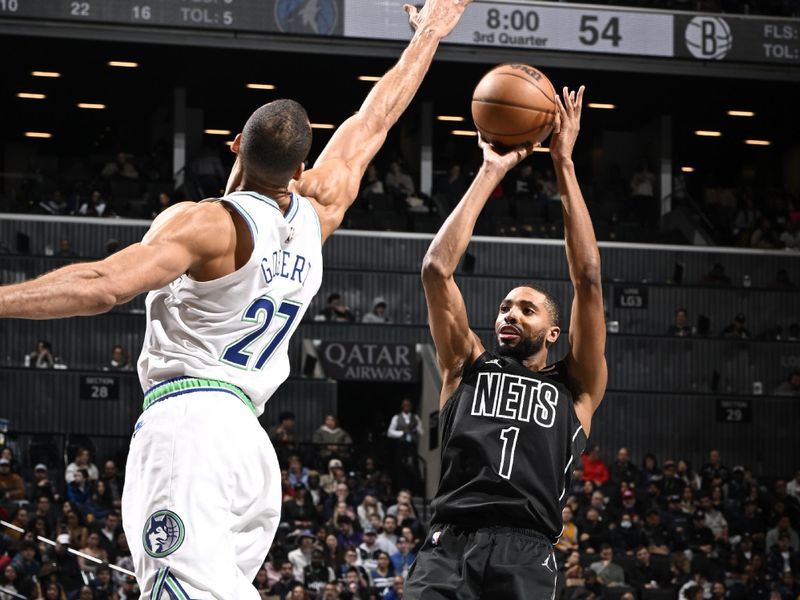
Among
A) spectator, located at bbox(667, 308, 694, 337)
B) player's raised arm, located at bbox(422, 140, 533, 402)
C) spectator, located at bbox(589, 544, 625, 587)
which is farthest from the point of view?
spectator, located at bbox(667, 308, 694, 337)

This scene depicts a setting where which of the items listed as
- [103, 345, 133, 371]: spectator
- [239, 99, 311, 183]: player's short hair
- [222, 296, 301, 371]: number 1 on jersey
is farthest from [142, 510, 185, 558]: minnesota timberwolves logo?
[103, 345, 133, 371]: spectator

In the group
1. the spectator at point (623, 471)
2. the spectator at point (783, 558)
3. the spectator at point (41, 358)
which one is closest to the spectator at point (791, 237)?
the spectator at point (623, 471)

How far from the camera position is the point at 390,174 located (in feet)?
75.6

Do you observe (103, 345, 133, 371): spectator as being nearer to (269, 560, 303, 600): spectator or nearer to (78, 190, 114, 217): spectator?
(78, 190, 114, 217): spectator

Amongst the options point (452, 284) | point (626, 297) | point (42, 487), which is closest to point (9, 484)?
point (42, 487)

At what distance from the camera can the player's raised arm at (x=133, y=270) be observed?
2.93m

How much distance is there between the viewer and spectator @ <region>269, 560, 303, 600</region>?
41.8ft

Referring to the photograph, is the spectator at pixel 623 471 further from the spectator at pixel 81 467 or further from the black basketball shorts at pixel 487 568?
the black basketball shorts at pixel 487 568

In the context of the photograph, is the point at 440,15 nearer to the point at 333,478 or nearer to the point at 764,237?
the point at 333,478

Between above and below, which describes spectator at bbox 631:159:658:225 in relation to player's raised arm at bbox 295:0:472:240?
above

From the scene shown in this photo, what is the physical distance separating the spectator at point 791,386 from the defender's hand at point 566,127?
1565 centimetres

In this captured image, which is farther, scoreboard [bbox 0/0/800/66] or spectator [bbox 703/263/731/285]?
spectator [bbox 703/263/731/285]

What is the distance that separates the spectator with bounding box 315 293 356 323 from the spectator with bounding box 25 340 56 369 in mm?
3815

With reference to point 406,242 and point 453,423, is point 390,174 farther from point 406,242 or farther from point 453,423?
point 453,423
